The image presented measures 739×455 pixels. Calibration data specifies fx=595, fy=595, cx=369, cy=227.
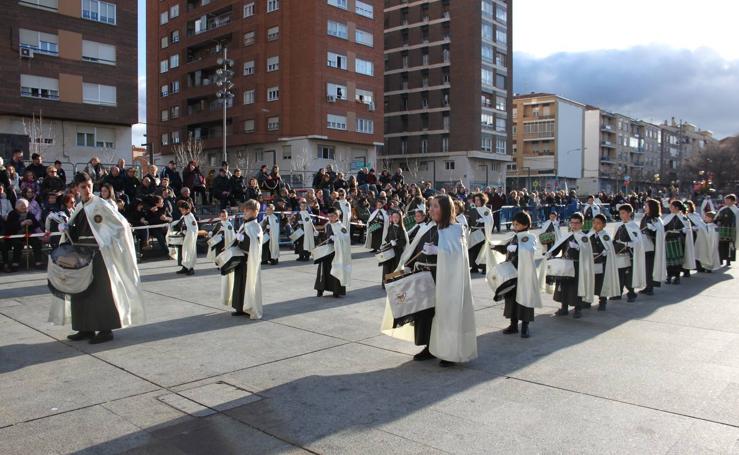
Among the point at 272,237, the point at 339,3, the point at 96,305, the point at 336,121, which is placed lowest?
the point at 96,305

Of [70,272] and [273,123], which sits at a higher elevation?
[273,123]

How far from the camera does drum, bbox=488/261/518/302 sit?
8.24 metres

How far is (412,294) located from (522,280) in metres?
2.32

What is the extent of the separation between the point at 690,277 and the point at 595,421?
1153 centimetres

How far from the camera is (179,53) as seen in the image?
6259 cm

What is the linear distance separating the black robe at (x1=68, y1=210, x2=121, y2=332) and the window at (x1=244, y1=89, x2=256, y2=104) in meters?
49.4

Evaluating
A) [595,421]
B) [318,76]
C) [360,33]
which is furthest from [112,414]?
[360,33]

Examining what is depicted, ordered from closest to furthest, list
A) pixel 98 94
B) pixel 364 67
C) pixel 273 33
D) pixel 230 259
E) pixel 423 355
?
1. pixel 423 355
2. pixel 230 259
3. pixel 98 94
4. pixel 273 33
5. pixel 364 67

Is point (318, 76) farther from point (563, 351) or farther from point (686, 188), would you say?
point (686, 188)

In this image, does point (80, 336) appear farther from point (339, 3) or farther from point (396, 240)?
point (339, 3)

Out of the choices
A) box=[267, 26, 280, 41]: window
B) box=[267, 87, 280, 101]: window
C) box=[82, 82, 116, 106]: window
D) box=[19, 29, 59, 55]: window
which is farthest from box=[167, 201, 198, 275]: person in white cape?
box=[267, 26, 280, 41]: window

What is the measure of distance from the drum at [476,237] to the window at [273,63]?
138 feet

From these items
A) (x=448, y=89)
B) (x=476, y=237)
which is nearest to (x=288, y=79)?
(x=448, y=89)

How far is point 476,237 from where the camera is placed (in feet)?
48.2
